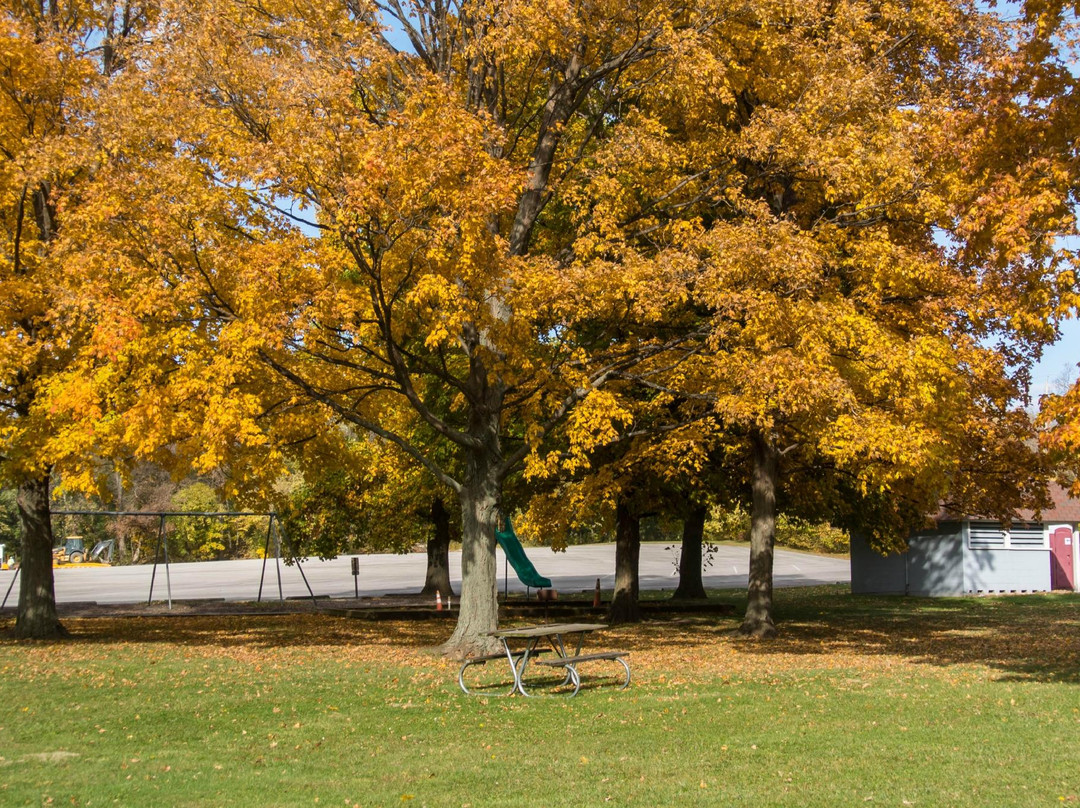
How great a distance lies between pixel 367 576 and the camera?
45.6m

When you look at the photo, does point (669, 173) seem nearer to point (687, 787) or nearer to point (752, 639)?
point (752, 639)

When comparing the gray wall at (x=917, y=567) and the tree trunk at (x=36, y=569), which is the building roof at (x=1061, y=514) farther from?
the tree trunk at (x=36, y=569)

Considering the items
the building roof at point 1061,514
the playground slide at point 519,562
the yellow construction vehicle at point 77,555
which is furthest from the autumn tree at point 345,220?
the yellow construction vehicle at point 77,555

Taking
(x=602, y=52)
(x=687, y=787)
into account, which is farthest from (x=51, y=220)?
(x=687, y=787)

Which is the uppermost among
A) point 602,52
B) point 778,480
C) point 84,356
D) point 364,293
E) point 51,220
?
point 602,52

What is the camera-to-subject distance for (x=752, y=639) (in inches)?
715

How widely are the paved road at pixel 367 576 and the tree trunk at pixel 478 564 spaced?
14.8 metres

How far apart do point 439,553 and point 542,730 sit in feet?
63.3

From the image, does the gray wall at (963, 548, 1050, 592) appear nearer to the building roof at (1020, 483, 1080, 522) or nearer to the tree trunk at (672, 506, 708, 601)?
the building roof at (1020, 483, 1080, 522)

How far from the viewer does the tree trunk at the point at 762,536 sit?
60.5 ft

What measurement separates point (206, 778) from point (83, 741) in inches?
77.7

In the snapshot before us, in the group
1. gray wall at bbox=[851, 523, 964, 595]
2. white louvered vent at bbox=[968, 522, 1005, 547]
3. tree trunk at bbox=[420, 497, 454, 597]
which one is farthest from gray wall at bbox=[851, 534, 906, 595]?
tree trunk at bbox=[420, 497, 454, 597]

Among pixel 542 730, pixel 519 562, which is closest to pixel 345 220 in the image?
pixel 542 730

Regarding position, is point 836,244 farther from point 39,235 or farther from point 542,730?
point 39,235
